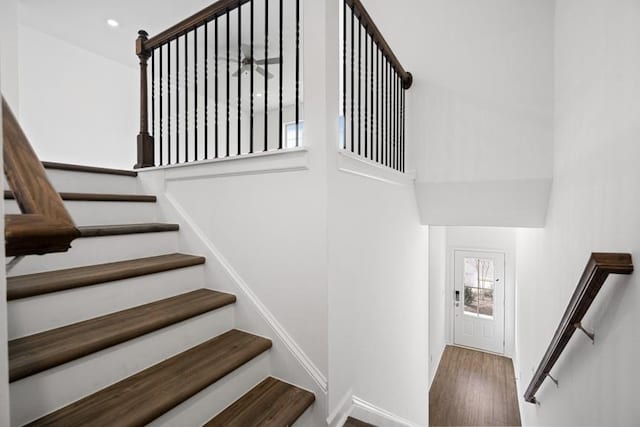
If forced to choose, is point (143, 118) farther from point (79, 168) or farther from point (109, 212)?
point (109, 212)

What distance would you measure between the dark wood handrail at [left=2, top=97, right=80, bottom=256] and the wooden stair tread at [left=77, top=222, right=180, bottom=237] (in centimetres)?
103

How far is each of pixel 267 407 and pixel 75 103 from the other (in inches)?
198

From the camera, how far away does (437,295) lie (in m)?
5.52

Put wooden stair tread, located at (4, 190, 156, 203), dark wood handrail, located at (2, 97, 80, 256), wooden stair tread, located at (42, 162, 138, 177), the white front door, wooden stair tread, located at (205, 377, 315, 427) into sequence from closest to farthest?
dark wood handrail, located at (2, 97, 80, 256), wooden stair tread, located at (205, 377, 315, 427), wooden stair tread, located at (4, 190, 156, 203), wooden stair tread, located at (42, 162, 138, 177), the white front door

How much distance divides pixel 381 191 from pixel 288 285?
96 centimetres

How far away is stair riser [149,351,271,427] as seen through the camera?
1120mm

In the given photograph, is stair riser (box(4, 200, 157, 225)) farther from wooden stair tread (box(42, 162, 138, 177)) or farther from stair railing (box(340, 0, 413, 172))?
stair railing (box(340, 0, 413, 172))

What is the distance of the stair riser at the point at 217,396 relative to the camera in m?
1.12

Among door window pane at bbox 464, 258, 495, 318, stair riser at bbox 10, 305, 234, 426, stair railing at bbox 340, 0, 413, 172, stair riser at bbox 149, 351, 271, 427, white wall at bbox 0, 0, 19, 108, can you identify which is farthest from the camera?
door window pane at bbox 464, 258, 495, 318

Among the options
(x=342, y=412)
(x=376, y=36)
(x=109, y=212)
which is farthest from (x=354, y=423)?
(x=376, y=36)

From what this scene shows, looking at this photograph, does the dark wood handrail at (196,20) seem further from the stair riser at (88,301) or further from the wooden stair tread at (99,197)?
the stair riser at (88,301)

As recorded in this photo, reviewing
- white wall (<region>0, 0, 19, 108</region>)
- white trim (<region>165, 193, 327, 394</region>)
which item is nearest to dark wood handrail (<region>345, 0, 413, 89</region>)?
white trim (<region>165, 193, 327, 394</region>)

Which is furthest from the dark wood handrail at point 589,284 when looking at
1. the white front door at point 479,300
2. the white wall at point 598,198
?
the white front door at point 479,300

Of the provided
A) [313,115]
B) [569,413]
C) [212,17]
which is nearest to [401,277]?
[569,413]
